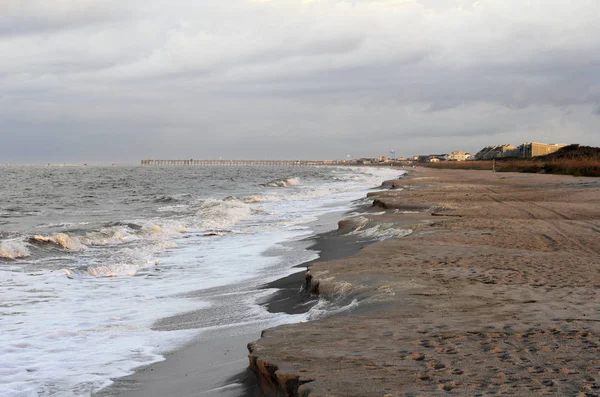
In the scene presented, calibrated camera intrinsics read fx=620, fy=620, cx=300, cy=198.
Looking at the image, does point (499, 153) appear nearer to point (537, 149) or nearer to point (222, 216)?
point (537, 149)

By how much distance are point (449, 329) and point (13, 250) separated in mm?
12321

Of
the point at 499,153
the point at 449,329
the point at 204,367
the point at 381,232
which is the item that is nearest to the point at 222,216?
the point at 381,232

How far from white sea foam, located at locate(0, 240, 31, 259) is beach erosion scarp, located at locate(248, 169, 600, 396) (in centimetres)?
845

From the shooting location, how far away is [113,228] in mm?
19469

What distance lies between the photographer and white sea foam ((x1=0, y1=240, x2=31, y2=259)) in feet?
47.5

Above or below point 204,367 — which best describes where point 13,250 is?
below

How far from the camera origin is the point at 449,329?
5402mm

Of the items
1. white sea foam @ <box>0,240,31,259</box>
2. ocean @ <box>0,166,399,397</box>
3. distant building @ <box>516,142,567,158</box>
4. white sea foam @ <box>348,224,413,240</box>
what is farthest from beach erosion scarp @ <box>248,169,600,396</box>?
distant building @ <box>516,142,567,158</box>

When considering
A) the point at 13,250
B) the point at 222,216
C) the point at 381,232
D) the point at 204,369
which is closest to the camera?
the point at 204,369

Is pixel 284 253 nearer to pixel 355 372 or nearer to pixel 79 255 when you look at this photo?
pixel 79 255

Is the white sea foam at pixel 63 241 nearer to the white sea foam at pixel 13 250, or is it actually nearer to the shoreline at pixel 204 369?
the white sea foam at pixel 13 250

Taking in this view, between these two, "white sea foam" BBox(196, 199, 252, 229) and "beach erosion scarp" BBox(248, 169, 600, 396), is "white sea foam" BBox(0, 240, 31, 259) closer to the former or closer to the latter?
"white sea foam" BBox(196, 199, 252, 229)

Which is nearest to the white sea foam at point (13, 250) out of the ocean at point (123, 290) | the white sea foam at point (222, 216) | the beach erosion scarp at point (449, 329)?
the ocean at point (123, 290)

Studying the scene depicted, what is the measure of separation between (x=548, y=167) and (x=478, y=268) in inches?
2046
